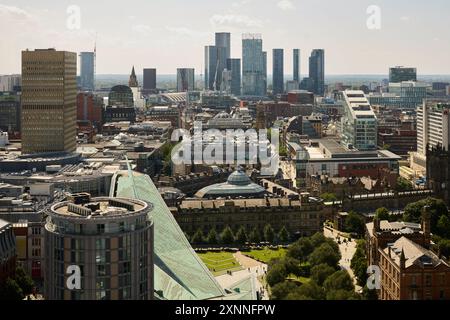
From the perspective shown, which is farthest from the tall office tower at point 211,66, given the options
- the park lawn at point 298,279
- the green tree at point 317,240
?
the park lawn at point 298,279

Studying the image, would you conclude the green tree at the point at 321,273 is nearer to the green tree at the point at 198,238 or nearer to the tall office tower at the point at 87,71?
the green tree at the point at 198,238

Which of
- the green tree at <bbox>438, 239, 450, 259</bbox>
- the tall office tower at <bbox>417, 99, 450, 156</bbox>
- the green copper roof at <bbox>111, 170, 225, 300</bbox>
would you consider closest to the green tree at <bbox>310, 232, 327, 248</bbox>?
the green tree at <bbox>438, 239, 450, 259</bbox>

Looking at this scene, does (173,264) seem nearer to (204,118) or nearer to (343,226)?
(343,226)

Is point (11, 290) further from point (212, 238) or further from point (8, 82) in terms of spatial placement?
point (8, 82)

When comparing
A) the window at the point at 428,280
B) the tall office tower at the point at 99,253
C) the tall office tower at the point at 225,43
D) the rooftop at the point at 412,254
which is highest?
the tall office tower at the point at 225,43

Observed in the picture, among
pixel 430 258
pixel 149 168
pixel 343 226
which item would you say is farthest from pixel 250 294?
pixel 149 168

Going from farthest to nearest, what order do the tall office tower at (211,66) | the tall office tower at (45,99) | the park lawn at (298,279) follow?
1. the tall office tower at (211,66)
2. the tall office tower at (45,99)
3. the park lawn at (298,279)
